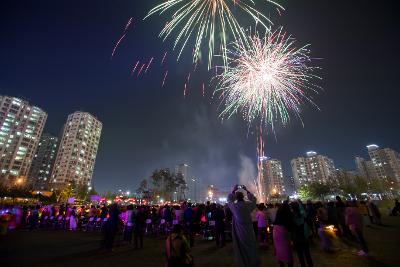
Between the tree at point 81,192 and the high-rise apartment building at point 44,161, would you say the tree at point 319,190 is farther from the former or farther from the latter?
the high-rise apartment building at point 44,161

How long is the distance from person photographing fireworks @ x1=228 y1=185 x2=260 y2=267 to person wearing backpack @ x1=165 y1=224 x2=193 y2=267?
155 centimetres

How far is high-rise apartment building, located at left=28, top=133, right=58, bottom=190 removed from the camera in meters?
146

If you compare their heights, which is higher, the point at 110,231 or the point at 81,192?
the point at 81,192

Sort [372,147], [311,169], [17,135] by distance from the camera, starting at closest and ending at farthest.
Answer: [17,135]
[311,169]
[372,147]

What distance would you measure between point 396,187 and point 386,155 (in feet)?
308

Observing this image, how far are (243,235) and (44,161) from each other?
18137 cm

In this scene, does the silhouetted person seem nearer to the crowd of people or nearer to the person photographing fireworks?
the crowd of people

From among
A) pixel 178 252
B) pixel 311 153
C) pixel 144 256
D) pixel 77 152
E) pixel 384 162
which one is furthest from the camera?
pixel 311 153

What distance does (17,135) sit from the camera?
4562 inches

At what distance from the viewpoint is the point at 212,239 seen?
50.4 feet

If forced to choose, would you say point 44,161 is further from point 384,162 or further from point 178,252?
point 384,162

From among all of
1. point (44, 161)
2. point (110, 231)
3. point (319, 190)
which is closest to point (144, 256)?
point (110, 231)

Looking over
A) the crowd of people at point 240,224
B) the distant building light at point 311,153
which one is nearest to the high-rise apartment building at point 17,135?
the crowd of people at point 240,224

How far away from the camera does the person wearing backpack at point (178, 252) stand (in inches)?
211
